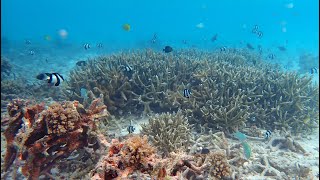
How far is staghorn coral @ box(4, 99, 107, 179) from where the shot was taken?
4.55 metres

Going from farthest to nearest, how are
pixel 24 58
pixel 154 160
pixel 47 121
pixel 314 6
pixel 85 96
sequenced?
1. pixel 314 6
2. pixel 24 58
3. pixel 85 96
4. pixel 47 121
5. pixel 154 160

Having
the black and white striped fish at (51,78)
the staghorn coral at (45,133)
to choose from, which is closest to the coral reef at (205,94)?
the black and white striped fish at (51,78)

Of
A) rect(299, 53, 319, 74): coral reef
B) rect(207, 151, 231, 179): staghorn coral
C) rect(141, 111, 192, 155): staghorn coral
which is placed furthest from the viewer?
rect(299, 53, 319, 74): coral reef

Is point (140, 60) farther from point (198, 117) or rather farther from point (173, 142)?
point (173, 142)

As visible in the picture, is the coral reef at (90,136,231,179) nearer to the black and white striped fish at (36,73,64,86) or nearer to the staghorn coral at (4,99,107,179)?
the staghorn coral at (4,99,107,179)

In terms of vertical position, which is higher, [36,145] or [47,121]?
[47,121]

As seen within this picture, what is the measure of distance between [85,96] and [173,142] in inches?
134

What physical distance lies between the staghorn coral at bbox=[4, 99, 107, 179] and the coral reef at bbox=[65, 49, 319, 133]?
11.0 ft

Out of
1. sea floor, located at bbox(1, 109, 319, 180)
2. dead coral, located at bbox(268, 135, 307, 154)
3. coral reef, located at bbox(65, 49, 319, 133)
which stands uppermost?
coral reef, located at bbox(65, 49, 319, 133)

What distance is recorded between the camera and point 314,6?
145 meters

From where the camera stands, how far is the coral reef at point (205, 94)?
800cm

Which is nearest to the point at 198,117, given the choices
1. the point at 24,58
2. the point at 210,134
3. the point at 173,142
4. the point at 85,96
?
the point at 210,134

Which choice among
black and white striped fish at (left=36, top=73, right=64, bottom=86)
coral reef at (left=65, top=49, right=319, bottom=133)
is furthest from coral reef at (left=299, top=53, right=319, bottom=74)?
black and white striped fish at (left=36, top=73, right=64, bottom=86)

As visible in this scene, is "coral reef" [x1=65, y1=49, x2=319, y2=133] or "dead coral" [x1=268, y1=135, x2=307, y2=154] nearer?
"dead coral" [x1=268, y1=135, x2=307, y2=154]
